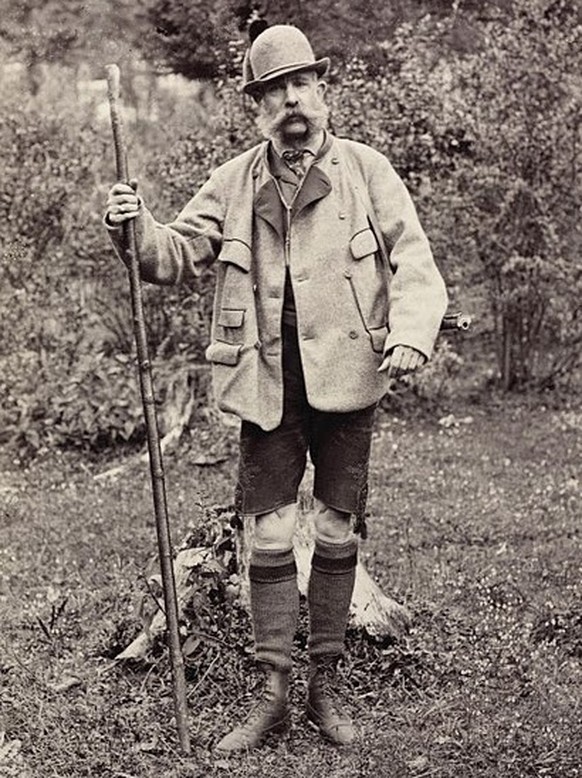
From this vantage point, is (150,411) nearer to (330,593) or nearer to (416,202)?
(330,593)

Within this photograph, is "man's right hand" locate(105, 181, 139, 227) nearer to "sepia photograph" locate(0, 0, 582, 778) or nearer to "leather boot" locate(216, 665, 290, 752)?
"sepia photograph" locate(0, 0, 582, 778)

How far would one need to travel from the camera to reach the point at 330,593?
400 centimetres

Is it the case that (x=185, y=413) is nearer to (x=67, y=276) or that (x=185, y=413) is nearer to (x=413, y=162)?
(x=67, y=276)

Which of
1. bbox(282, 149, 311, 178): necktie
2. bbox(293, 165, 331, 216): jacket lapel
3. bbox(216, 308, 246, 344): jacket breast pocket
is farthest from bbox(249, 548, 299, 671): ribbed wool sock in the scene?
bbox(282, 149, 311, 178): necktie

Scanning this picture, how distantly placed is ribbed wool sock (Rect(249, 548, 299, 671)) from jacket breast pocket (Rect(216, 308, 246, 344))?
0.69 m

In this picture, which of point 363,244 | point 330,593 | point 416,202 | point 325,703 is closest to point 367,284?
point 363,244

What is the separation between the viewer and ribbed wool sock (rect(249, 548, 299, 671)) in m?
3.89

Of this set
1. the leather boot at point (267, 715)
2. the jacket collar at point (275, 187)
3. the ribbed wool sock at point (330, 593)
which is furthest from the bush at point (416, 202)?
the jacket collar at point (275, 187)

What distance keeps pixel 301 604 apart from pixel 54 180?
5373mm

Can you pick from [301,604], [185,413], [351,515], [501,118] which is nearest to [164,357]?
[185,413]

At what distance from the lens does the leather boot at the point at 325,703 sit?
3.94 metres

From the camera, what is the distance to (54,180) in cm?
911

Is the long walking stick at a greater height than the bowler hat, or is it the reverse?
the bowler hat

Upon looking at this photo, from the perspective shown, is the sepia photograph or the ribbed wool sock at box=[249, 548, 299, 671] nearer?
the sepia photograph
